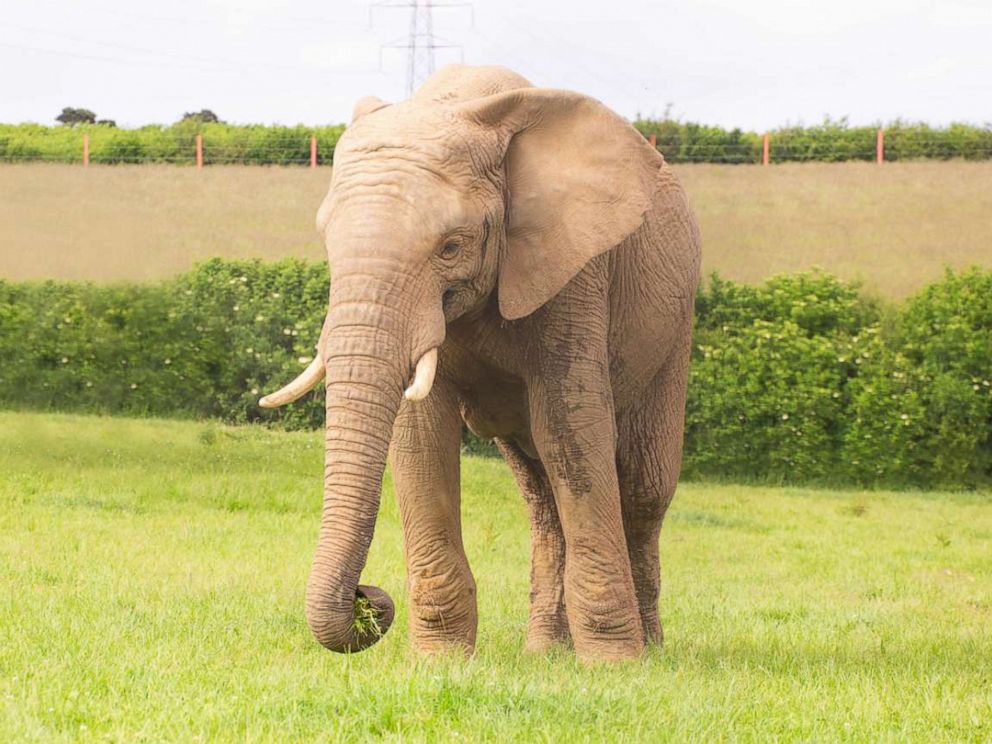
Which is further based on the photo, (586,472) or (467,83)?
(586,472)

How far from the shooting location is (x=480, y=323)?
733 centimetres

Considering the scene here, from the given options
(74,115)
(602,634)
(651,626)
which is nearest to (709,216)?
(74,115)

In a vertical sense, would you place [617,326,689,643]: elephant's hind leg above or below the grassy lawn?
above

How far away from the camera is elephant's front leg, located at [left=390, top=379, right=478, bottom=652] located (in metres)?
7.60

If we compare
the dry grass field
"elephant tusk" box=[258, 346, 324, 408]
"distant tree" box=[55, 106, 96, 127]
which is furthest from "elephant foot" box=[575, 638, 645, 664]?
"distant tree" box=[55, 106, 96, 127]

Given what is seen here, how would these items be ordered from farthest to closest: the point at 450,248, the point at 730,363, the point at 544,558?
the point at 730,363, the point at 544,558, the point at 450,248

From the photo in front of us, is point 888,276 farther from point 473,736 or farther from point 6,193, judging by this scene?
point 473,736

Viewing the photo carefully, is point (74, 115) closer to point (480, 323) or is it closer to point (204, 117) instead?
point (204, 117)

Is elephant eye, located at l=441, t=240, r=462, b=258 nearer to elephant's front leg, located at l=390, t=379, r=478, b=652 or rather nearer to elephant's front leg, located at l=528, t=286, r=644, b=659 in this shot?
elephant's front leg, located at l=528, t=286, r=644, b=659

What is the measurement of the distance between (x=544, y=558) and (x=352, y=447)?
340 cm

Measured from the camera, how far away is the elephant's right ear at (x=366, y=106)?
283 inches

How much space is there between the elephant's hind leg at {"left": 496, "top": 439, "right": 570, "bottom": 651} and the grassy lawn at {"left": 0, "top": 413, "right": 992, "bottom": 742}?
296 millimetres

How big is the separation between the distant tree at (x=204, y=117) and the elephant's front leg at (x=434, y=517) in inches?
1131

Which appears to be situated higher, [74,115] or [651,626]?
[74,115]
